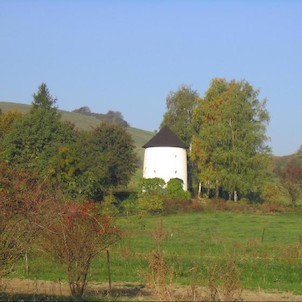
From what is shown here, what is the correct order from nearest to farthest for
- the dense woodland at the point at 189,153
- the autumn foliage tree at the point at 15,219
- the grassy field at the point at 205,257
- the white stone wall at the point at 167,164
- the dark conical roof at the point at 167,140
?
the autumn foliage tree at the point at 15,219
the grassy field at the point at 205,257
the dense woodland at the point at 189,153
the white stone wall at the point at 167,164
the dark conical roof at the point at 167,140

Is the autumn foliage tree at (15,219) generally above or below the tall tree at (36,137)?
below

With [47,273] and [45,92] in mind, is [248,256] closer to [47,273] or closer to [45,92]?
[47,273]

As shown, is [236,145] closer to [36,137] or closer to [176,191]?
Answer: [176,191]

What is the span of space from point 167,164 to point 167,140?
2.55m

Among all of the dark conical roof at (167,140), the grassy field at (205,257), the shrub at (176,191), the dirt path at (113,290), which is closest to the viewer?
the dirt path at (113,290)

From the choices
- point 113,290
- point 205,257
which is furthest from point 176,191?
point 113,290

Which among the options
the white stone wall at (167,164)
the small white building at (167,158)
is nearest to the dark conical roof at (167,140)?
the small white building at (167,158)

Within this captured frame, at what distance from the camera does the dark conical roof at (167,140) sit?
64.4 metres

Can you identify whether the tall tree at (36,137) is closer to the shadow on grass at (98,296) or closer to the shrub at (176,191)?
the shrub at (176,191)

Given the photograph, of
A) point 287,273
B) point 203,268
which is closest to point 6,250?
point 203,268

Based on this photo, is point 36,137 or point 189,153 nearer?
point 36,137

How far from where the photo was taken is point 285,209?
5612cm

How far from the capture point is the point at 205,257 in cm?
2198

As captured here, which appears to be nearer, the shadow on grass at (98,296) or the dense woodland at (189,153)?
the shadow on grass at (98,296)
